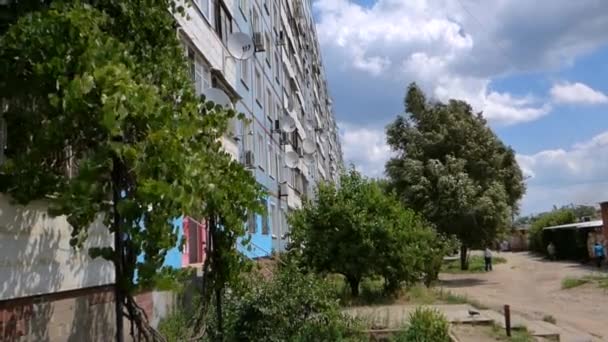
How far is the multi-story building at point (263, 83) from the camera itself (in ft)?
49.6

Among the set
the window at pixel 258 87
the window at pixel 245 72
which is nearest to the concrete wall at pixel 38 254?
the window at pixel 245 72

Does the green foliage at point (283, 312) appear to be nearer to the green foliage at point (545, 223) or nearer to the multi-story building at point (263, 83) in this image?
the multi-story building at point (263, 83)

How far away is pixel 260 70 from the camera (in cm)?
2622

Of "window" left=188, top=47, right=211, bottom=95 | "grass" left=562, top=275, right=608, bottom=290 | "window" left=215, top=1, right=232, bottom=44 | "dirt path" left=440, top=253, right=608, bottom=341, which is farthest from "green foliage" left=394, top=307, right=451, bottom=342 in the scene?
"grass" left=562, top=275, right=608, bottom=290

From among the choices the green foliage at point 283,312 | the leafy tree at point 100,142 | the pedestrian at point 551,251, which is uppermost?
the leafy tree at point 100,142

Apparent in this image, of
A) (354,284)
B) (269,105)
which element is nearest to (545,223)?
(269,105)

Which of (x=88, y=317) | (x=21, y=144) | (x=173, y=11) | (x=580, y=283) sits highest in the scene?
(x=173, y=11)

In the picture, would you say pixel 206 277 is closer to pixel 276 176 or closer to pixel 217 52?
pixel 217 52

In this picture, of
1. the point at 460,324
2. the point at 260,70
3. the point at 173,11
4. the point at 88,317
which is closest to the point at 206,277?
the point at 88,317

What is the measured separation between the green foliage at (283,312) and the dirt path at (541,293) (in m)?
7.58

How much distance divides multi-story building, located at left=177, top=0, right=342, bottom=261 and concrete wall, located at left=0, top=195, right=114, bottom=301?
235cm

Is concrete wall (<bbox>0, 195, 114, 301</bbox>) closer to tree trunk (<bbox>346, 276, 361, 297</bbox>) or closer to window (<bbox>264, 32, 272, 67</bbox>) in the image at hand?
tree trunk (<bbox>346, 276, 361, 297</bbox>)

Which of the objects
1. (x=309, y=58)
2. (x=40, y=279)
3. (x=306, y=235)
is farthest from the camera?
(x=309, y=58)

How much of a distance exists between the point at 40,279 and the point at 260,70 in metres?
21.1
